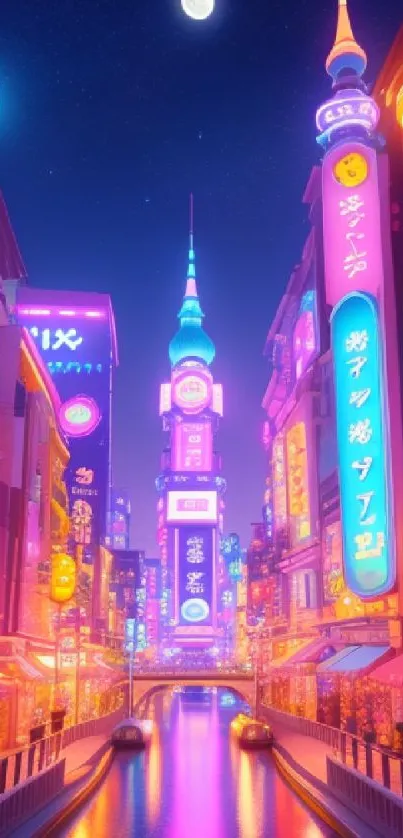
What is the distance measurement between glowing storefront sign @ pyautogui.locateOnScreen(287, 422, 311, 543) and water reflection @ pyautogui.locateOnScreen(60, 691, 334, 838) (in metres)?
16.6

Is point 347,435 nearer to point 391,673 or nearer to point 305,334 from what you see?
point 391,673

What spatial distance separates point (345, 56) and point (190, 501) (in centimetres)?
12027

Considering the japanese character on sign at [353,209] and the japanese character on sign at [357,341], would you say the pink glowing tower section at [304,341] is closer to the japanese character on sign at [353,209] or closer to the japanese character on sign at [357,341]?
the japanese character on sign at [353,209]

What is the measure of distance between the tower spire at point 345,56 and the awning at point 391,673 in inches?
1316

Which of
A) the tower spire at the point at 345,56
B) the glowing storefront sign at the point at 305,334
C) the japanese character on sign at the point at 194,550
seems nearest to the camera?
the tower spire at the point at 345,56

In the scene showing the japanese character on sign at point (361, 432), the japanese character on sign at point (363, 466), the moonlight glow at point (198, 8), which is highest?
the moonlight glow at point (198, 8)

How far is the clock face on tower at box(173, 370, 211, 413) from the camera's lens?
166500 millimetres

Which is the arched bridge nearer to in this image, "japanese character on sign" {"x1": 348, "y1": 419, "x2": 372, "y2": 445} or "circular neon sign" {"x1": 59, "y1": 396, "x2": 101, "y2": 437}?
"circular neon sign" {"x1": 59, "y1": 396, "x2": 101, "y2": 437}

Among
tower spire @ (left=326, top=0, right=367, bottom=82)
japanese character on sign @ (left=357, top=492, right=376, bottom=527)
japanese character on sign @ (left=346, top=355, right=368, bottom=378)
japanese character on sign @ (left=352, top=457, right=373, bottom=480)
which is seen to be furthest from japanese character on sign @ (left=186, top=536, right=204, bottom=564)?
japanese character on sign @ (left=352, top=457, right=373, bottom=480)

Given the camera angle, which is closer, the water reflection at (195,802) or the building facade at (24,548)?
the water reflection at (195,802)

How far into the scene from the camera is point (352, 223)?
142 ft

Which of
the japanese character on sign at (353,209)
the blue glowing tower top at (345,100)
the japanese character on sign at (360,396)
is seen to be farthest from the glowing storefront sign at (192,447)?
the japanese character on sign at (360,396)

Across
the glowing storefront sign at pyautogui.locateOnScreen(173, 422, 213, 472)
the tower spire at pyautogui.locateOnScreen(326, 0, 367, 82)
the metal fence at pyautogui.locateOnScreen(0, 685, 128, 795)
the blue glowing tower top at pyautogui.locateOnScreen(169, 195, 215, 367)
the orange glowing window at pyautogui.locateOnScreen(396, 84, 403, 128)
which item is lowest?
the metal fence at pyautogui.locateOnScreen(0, 685, 128, 795)

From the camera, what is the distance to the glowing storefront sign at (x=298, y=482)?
56750 millimetres
